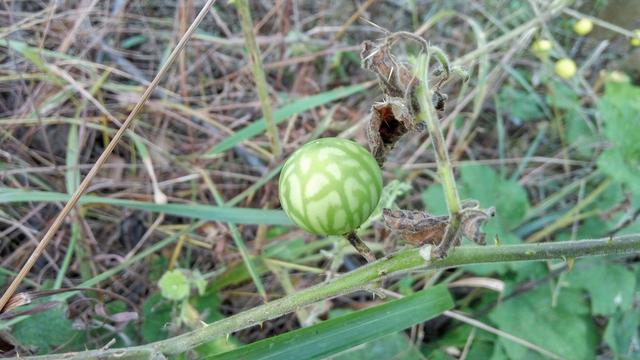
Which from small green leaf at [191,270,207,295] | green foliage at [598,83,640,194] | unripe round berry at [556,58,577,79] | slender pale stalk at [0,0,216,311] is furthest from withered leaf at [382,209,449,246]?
unripe round berry at [556,58,577,79]

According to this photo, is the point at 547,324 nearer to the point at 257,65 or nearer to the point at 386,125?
the point at 386,125

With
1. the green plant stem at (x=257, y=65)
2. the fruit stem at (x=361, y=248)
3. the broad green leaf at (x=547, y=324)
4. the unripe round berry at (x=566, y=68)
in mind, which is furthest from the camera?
the unripe round berry at (x=566, y=68)

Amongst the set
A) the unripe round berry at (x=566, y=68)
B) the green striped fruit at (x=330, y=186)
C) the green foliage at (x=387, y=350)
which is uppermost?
the green striped fruit at (x=330, y=186)

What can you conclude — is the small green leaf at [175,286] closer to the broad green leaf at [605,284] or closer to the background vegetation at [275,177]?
the background vegetation at [275,177]

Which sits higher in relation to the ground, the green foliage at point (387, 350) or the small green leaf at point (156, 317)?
the small green leaf at point (156, 317)

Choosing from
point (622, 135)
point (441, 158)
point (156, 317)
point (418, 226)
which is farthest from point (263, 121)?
point (622, 135)

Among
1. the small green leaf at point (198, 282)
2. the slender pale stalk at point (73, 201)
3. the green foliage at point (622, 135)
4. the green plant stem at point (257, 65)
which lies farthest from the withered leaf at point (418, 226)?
the green foliage at point (622, 135)
